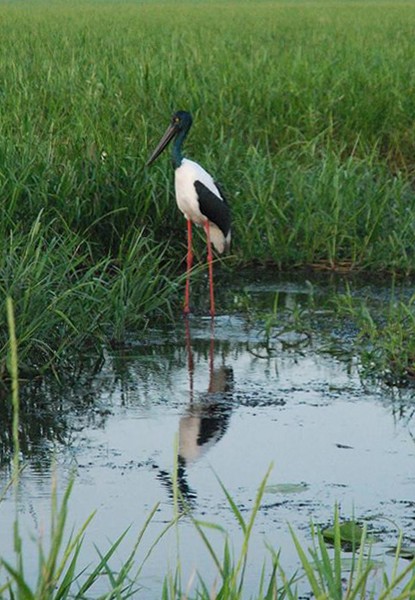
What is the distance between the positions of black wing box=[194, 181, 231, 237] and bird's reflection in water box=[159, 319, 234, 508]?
159 cm

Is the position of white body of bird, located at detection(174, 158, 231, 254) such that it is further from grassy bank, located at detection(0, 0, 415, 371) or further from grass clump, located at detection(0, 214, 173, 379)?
grass clump, located at detection(0, 214, 173, 379)

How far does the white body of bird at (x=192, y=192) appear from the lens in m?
8.59

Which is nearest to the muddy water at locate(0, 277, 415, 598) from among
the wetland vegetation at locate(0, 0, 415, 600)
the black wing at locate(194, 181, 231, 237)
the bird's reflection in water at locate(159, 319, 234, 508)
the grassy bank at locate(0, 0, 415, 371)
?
the bird's reflection in water at locate(159, 319, 234, 508)

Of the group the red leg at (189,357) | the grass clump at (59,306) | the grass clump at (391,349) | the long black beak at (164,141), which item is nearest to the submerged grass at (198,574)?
the red leg at (189,357)

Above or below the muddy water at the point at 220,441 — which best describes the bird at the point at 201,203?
above

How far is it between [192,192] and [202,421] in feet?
8.96

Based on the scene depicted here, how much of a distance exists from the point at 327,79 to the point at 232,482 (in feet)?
27.7

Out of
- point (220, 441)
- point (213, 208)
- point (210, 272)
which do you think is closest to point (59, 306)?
point (220, 441)

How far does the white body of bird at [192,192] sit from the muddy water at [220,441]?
0.92 meters

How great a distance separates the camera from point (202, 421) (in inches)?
239

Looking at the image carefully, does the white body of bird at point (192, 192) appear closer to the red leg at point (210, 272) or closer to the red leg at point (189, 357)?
the red leg at point (210, 272)

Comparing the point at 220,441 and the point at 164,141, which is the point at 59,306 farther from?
the point at 164,141

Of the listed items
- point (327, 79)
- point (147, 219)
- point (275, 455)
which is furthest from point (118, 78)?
point (275, 455)

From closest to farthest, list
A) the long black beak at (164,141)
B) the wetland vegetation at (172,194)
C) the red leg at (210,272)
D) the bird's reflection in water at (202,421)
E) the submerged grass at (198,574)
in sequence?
the submerged grass at (198,574)
the bird's reflection in water at (202,421)
the wetland vegetation at (172,194)
the red leg at (210,272)
the long black beak at (164,141)
